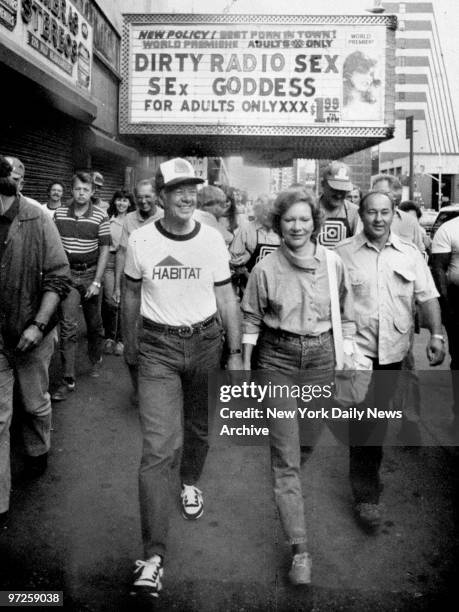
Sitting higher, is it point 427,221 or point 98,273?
point 427,221

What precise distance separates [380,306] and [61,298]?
1874 mm

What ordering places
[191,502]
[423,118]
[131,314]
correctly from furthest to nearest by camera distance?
[423,118], [191,502], [131,314]

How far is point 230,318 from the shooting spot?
343 centimetres

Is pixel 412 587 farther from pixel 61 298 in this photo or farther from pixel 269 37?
pixel 269 37

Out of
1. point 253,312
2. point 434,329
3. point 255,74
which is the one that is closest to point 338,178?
point 434,329

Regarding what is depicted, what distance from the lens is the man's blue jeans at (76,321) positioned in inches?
217

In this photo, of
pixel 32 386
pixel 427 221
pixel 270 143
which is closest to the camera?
pixel 32 386

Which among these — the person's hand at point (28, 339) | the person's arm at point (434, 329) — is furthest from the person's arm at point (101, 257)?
the person's arm at point (434, 329)

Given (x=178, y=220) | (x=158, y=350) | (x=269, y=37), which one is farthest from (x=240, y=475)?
(x=269, y=37)

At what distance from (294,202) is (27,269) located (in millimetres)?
1586

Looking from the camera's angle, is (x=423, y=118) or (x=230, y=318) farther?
(x=423, y=118)

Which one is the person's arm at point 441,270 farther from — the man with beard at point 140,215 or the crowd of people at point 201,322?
the man with beard at point 140,215

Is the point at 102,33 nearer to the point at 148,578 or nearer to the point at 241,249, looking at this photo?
the point at 241,249

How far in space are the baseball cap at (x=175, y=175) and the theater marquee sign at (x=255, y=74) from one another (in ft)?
21.8
